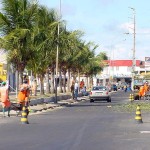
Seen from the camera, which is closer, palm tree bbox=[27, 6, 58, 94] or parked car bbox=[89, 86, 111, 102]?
palm tree bbox=[27, 6, 58, 94]

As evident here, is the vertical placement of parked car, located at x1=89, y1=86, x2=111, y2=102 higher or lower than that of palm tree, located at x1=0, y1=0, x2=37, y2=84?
lower

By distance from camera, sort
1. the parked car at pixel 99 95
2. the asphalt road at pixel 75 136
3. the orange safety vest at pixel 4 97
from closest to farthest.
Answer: the asphalt road at pixel 75 136 < the orange safety vest at pixel 4 97 < the parked car at pixel 99 95

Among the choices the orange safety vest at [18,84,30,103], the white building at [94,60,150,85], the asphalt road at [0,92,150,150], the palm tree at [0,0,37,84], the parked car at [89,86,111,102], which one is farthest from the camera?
the white building at [94,60,150,85]

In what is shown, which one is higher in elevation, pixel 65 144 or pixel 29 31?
pixel 29 31

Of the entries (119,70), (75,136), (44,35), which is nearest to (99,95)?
(44,35)

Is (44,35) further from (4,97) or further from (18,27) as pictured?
(4,97)

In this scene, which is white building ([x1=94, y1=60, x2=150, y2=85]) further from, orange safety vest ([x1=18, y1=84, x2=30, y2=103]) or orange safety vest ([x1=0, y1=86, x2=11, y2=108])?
orange safety vest ([x1=0, y1=86, x2=11, y2=108])

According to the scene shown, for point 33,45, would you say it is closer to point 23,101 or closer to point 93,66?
point 23,101

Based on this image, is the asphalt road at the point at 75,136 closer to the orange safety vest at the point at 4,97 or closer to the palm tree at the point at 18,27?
the orange safety vest at the point at 4,97

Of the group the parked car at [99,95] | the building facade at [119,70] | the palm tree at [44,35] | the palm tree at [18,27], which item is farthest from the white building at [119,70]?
the palm tree at [18,27]

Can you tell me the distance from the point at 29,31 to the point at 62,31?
17.7 m

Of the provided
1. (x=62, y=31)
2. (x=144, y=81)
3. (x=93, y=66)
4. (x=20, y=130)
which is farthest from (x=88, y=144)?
Answer: (x=93, y=66)

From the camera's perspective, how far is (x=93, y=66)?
344 ft

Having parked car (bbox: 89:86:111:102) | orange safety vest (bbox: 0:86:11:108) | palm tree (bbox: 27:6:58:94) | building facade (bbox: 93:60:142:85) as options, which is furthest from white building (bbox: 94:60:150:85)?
orange safety vest (bbox: 0:86:11:108)
